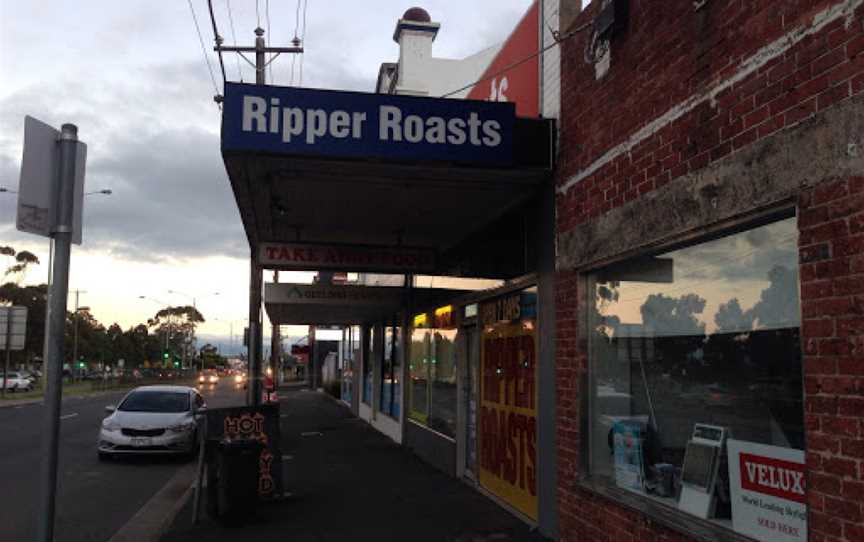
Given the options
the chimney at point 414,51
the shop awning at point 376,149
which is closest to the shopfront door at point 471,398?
the shop awning at point 376,149

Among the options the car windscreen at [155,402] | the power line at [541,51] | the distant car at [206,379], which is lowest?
the distant car at [206,379]

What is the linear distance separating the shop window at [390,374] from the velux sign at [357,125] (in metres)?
10.6

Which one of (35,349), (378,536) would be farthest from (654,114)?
(35,349)

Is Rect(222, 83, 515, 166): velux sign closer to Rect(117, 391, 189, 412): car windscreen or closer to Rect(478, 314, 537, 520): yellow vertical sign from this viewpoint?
Rect(478, 314, 537, 520): yellow vertical sign

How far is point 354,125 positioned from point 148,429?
939 centimetres

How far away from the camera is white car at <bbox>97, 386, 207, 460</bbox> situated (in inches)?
543

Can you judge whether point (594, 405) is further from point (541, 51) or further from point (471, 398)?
point (471, 398)

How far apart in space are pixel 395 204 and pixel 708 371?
14.8 ft

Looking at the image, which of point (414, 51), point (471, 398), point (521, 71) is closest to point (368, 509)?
point (471, 398)

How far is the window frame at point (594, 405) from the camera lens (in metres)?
4.45

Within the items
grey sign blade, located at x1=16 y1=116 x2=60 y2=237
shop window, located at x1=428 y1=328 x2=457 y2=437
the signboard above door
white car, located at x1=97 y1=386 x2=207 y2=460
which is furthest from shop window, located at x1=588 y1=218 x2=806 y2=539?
white car, located at x1=97 y1=386 x2=207 y2=460

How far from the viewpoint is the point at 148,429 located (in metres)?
13.9

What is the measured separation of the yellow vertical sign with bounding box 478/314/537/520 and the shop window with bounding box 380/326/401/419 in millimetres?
7032

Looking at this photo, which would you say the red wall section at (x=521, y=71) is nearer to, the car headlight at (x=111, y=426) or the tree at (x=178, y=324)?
the car headlight at (x=111, y=426)
